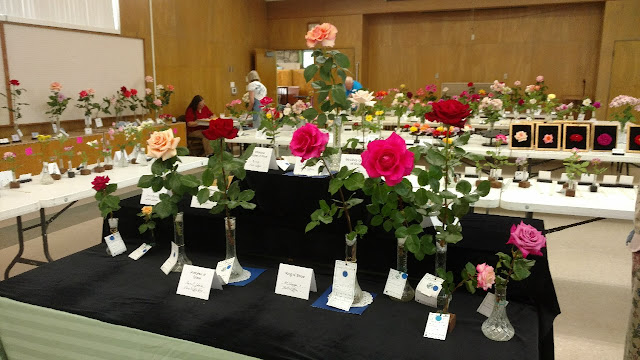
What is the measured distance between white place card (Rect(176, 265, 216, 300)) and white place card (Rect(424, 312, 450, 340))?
70cm

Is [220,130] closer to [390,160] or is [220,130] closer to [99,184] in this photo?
[390,160]

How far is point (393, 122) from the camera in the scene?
7043 mm

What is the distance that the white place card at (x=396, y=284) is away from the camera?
1.52 m

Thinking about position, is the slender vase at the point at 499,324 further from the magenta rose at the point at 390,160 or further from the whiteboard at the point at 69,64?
the whiteboard at the point at 69,64

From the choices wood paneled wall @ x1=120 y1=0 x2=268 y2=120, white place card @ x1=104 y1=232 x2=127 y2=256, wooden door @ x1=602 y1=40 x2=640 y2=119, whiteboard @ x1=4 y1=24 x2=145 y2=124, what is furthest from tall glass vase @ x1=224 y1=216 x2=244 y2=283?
wooden door @ x1=602 y1=40 x2=640 y2=119

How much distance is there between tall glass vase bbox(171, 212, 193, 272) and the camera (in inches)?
67.7

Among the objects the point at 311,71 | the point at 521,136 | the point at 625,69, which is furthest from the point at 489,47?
the point at 311,71

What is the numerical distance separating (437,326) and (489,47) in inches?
397

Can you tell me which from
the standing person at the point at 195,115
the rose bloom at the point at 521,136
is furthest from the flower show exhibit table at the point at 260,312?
the standing person at the point at 195,115

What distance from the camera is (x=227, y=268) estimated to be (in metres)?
1.70

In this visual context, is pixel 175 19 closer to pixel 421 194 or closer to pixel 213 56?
pixel 213 56

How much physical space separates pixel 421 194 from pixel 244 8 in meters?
10.2

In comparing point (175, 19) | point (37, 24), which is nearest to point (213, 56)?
point (175, 19)

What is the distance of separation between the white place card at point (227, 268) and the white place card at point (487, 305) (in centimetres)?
81
